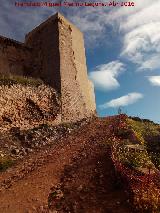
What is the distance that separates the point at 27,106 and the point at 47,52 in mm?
6550

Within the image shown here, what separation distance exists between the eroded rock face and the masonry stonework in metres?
0.88

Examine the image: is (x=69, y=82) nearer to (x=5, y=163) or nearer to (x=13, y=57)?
(x=13, y=57)

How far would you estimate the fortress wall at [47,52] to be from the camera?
88.7 ft

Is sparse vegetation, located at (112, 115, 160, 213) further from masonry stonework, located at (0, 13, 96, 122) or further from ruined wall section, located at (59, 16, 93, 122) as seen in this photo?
masonry stonework, located at (0, 13, 96, 122)

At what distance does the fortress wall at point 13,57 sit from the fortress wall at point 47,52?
680mm

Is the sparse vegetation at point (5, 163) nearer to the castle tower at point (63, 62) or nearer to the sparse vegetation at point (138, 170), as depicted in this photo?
the sparse vegetation at point (138, 170)

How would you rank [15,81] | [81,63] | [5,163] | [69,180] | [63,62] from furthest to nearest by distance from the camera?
[81,63] < [63,62] < [15,81] < [5,163] < [69,180]

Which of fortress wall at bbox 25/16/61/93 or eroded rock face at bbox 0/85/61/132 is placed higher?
fortress wall at bbox 25/16/61/93

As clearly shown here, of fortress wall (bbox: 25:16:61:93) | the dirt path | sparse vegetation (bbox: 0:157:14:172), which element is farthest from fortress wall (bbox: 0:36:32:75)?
the dirt path

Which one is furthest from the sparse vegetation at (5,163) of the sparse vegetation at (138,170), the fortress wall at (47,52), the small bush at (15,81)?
the fortress wall at (47,52)

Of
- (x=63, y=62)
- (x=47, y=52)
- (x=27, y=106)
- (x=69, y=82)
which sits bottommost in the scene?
(x=27, y=106)

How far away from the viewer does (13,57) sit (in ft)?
91.6

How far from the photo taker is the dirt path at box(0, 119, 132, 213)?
11.3 meters

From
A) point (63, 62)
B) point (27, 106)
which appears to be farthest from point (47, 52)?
point (27, 106)
